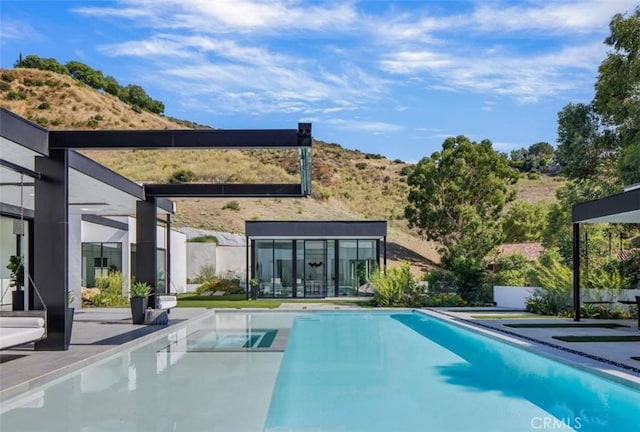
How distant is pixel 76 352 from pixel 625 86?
17333mm

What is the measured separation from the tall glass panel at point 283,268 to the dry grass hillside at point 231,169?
16592 millimetres

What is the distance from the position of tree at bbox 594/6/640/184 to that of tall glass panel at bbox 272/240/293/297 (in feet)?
41.9

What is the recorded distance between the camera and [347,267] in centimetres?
2605

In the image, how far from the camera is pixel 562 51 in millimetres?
20578

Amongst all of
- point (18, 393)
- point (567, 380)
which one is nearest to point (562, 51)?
point (567, 380)

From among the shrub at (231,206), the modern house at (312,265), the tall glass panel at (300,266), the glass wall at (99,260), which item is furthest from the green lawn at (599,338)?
the shrub at (231,206)

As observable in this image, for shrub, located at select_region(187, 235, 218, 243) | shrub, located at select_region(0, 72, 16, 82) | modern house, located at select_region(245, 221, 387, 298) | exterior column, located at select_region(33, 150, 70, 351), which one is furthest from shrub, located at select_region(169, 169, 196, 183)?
exterior column, located at select_region(33, 150, 70, 351)

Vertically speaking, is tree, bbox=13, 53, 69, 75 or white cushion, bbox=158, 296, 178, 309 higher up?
tree, bbox=13, 53, 69, 75

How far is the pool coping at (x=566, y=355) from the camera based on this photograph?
7720 millimetres

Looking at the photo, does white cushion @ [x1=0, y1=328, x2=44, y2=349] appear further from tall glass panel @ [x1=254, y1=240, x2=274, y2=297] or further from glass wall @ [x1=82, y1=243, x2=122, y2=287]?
tall glass panel @ [x1=254, y1=240, x2=274, y2=297]

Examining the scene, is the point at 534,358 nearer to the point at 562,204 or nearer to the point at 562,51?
the point at 562,51

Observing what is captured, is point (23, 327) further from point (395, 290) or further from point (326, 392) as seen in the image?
point (395, 290)

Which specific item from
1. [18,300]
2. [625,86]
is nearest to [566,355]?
[18,300]

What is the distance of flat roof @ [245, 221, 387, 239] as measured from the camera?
2448 cm
